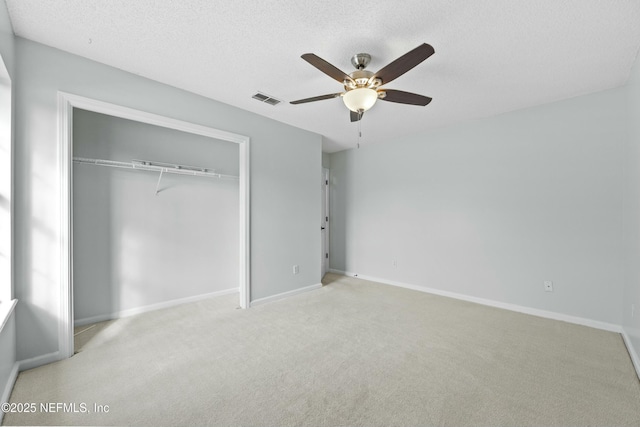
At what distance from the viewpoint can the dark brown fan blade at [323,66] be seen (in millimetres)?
1823

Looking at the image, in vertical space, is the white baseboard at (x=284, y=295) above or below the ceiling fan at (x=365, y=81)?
below

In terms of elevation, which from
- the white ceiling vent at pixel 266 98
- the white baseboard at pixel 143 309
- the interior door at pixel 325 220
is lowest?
the white baseboard at pixel 143 309

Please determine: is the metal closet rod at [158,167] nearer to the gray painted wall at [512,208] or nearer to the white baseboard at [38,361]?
the white baseboard at [38,361]

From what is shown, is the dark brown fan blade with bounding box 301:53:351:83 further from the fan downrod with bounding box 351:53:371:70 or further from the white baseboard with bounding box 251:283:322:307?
the white baseboard with bounding box 251:283:322:307

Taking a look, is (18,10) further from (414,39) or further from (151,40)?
(414,39)

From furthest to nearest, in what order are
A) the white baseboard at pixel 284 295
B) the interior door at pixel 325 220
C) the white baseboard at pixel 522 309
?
the interior door at pixel 325 220
the white baseboard at pixel 284 295
the white baseboard at pixel 522 309

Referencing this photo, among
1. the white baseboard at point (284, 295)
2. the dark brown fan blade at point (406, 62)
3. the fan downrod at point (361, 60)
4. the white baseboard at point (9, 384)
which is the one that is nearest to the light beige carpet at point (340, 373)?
the white baseboard at point (9, 384)

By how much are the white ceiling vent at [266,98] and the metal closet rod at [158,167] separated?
1.28 meters

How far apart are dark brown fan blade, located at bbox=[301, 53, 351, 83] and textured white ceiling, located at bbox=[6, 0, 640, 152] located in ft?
0.94

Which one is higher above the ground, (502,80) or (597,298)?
(502,80)

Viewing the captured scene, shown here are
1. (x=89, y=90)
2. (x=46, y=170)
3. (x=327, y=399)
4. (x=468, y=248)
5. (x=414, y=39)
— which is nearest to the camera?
(x=327, y=399)

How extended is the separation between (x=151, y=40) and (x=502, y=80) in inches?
126

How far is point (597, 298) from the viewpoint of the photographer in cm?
303

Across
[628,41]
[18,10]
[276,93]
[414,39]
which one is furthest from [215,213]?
[628,41]
